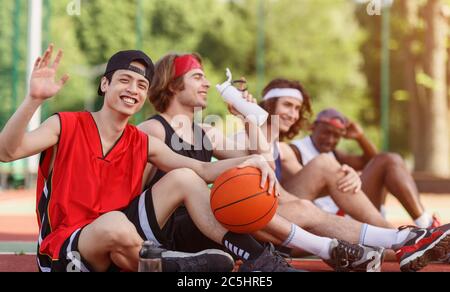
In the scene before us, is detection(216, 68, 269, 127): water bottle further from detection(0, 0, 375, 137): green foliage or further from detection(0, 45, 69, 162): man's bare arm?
detection(0, 0, 375, 137): green foliage

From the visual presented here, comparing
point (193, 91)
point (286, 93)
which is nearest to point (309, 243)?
point (193, 91)

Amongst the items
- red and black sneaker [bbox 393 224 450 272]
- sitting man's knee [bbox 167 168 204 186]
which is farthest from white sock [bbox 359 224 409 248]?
sitting man's knee [bbox 167 168 204 186]

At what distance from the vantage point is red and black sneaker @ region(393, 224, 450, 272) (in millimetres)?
4055

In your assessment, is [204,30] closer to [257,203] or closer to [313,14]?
[313,14]

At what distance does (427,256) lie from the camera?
4.06m

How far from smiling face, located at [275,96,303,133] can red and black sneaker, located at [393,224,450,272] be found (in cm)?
136

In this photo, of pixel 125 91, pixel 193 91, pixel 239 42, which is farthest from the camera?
pixel 239 42

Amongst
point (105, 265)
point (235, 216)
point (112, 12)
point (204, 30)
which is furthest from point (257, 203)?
point (204, 30)

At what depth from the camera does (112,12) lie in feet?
94.1

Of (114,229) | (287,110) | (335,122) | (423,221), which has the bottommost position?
(423,221)

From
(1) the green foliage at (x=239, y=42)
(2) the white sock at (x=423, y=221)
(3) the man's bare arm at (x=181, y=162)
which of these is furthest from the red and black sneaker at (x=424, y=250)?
(1) the green foliage at (x=239, y=42)

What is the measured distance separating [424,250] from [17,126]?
2203mm

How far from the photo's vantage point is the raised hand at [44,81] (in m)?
3.42

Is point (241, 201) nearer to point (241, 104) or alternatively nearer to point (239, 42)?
point (241, 104)
